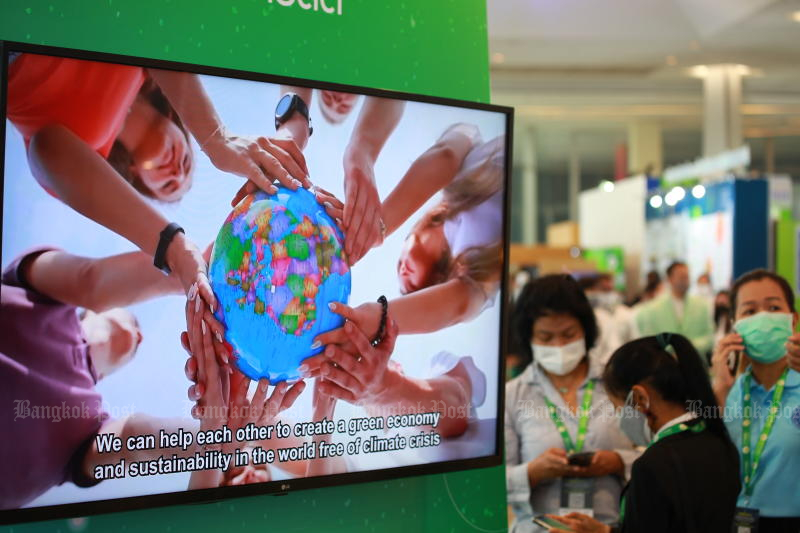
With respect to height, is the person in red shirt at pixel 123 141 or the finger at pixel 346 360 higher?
the person in red shirt at pixel 123 141

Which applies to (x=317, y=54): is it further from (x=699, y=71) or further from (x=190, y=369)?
(x=699, y=71)

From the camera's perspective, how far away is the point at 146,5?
7.75ft

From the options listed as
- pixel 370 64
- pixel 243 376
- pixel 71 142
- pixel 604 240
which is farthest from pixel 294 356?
pixel 604 240

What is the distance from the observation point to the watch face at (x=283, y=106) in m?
2.36

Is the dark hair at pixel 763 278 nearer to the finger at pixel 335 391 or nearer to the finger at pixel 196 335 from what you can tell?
the finger at pixel 335 391

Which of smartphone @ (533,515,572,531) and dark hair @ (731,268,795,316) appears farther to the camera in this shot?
dark hair @ (731,268,795,316)

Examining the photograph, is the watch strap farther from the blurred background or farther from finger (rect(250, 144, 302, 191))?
the blurred background

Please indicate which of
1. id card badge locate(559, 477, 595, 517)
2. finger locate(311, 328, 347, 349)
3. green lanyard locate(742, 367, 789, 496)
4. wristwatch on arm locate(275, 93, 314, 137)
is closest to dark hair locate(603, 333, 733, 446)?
id card badge locate(559, 477, 595, 517)

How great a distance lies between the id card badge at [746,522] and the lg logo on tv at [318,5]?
2.09 meters

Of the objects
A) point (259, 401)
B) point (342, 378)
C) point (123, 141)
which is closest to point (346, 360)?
point (342, 378)

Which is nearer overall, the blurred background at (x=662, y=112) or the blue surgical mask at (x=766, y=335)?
the blue surgical mask at (x=766, y=335)

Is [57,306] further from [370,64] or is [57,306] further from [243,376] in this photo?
[370,64]

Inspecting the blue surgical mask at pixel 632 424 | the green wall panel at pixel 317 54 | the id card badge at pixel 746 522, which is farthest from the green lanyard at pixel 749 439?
the green wall panel at pixel 317 54

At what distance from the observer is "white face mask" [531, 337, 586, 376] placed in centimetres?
320
